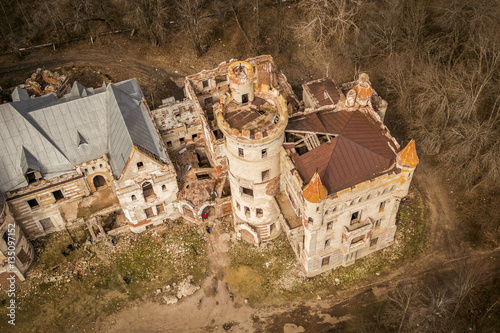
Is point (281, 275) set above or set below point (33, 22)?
below

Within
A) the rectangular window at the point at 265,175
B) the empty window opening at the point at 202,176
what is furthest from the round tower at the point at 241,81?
the empty window opening at the point at 202,176

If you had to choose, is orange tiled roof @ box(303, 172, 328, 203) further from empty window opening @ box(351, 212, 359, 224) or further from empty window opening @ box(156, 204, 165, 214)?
empty window opening @ box(156, 204, 165, 214)

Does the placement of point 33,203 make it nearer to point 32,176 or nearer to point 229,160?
point 32,176

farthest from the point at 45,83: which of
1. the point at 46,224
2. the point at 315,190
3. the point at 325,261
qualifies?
the point at 325,261

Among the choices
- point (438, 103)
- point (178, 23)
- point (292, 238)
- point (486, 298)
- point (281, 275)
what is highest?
point (178, 23)

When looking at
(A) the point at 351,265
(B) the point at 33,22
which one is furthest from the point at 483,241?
(B) the point at 33,22

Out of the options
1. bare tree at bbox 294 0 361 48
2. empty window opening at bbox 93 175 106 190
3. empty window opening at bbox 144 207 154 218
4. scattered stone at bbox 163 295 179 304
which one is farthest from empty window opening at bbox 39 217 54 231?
bare tree at bbox 294 0 361 48

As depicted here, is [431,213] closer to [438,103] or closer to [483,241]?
[483,241]

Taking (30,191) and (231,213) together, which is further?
(231,213)
